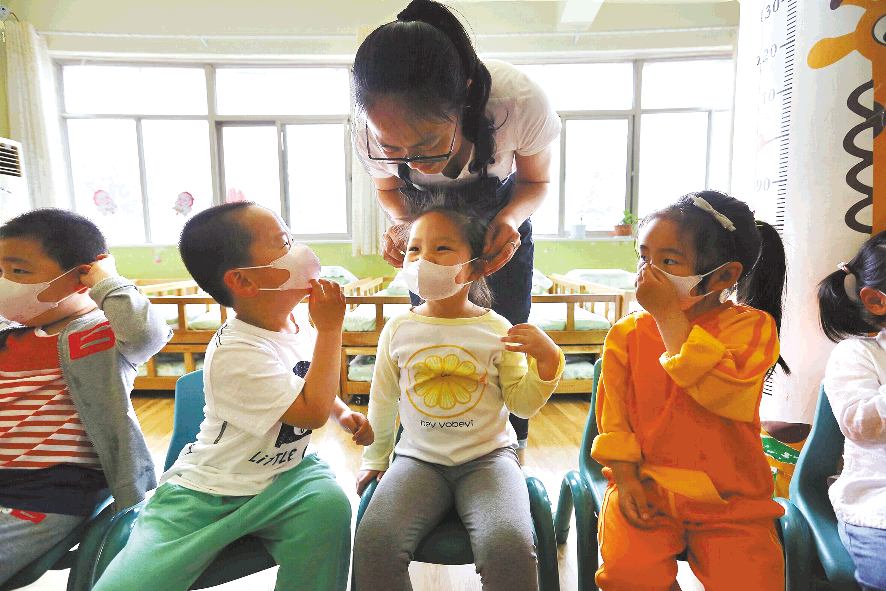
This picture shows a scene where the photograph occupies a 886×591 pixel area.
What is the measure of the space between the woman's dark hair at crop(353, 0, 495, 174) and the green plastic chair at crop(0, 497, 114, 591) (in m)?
1.07

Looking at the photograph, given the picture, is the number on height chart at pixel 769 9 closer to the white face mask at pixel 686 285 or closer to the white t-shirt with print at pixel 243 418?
the white face mask at pixel 686 285

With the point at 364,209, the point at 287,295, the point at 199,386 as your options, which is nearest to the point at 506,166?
the point at 287,295

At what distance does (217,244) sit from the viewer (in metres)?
1.08

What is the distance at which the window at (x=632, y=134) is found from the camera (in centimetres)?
517

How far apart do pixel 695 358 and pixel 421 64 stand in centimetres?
79

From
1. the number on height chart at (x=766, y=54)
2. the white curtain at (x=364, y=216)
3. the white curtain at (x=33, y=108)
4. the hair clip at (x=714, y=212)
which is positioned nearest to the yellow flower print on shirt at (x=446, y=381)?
the hair clip at (x=714, y=212)

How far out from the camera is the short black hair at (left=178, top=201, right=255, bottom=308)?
107 centimetres

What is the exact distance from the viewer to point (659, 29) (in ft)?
16.0

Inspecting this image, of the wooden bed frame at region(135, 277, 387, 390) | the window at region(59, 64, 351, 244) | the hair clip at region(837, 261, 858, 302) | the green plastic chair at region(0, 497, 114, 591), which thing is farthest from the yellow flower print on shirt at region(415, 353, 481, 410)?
the window at region(59, 64, 351, 244)

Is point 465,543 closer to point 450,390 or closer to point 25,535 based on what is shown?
point 450,390

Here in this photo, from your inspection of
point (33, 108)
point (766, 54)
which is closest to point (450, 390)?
point (766, 54)

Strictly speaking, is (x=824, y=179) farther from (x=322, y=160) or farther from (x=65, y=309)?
(x=322, y=160)

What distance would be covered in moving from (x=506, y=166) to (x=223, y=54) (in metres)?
4.77

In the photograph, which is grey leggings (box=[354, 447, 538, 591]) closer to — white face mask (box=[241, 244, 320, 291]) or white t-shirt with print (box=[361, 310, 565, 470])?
white t-shirt with print (box=[361, 310, 565, 470])
